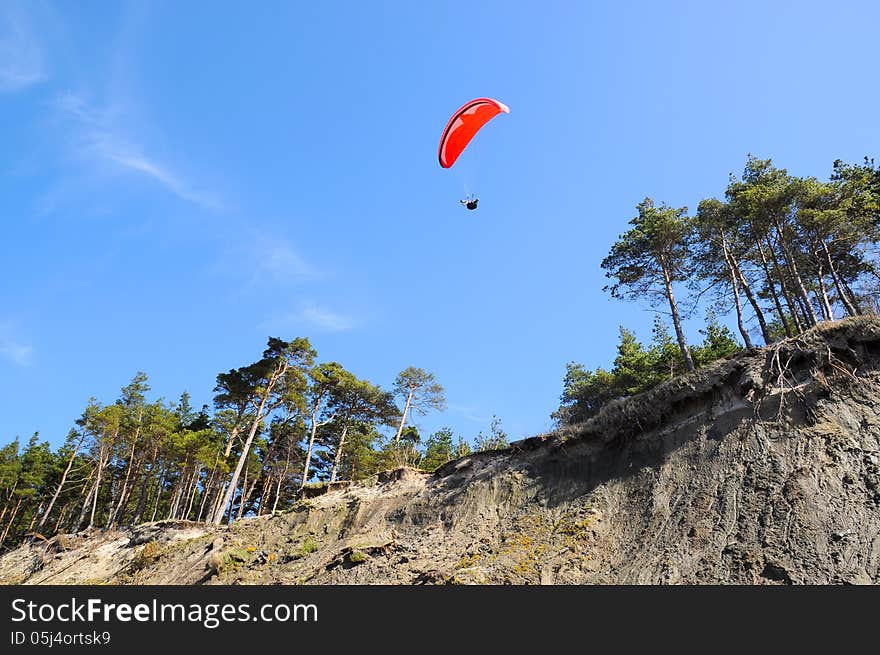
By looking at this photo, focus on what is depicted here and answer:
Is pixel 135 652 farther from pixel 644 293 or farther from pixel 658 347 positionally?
pixel 658 347

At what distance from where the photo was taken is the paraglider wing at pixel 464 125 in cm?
1755

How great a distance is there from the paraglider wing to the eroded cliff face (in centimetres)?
1083

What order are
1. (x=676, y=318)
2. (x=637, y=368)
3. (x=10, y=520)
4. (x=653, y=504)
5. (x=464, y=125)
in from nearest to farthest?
1. (x=653, y=504)
2. (x=464, y=125)
3. (x=676, y=318)
4. (x=637, y=368)
5. (x=10, y=520)

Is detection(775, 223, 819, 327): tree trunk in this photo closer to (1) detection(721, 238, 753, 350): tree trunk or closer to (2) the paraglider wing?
(1) detection(721, 238, 753, 350): tree trunk

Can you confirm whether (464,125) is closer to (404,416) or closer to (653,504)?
(653,504)

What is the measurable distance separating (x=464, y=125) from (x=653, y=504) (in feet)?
46.9

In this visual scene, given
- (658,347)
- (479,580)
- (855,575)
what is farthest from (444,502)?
(658,347)

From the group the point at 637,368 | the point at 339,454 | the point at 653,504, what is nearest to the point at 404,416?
the point at 339,454

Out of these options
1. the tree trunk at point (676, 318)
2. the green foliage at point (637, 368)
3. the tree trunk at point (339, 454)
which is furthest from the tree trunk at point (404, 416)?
the tree trunk at point (676, 318)

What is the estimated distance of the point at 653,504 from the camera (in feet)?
40.0

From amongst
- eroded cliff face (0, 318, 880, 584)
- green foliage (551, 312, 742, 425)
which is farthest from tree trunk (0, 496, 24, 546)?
green foliage (551, 312, 742, 425)

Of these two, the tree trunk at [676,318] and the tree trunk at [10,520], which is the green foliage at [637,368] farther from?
the tree trunk at [10,520]

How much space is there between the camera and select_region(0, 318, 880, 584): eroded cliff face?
31.0 feet

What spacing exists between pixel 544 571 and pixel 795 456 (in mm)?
6278
